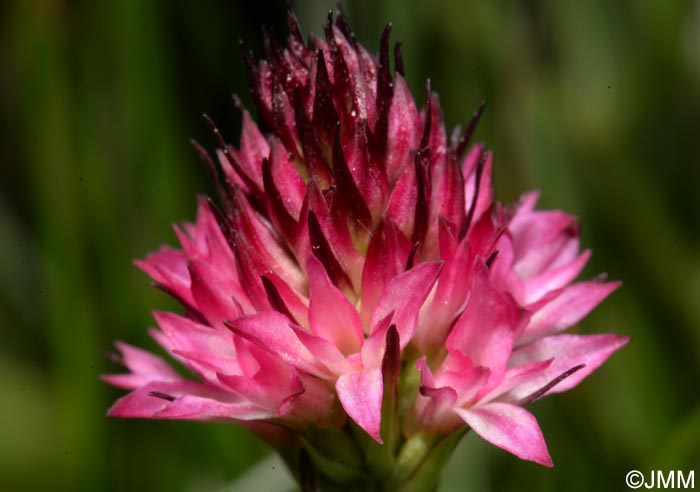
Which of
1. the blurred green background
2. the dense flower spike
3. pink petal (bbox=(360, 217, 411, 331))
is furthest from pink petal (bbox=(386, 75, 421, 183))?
the blurred green background

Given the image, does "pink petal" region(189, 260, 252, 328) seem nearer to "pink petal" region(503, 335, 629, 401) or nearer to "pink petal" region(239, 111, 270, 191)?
"pink petal" region(239, 111, 270, 191)

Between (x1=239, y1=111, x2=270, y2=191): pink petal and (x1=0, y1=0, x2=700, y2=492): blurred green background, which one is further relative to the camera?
(x1=0, y1=0, x2=700, y2=492): blurred green background

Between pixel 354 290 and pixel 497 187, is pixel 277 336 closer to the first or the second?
pixel 354 290

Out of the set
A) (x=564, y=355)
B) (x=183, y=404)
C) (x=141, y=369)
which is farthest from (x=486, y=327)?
(x=141, y=369)

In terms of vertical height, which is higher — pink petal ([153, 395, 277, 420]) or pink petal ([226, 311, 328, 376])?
pink petal ([226, 311, 328, 376])

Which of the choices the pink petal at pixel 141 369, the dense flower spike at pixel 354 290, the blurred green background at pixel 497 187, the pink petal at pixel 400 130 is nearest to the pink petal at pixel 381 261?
the dense flower spike at pixel 354 290

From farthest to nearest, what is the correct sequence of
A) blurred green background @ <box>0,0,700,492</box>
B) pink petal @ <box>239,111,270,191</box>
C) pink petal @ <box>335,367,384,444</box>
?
blurred green background @ <box>0,0,700,492</box>
pink petal @ <box>239,111,270,191</box>
pink petal @ <box>335,367,384,444</box>

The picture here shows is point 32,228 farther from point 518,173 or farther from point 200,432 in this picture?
point 518,173
